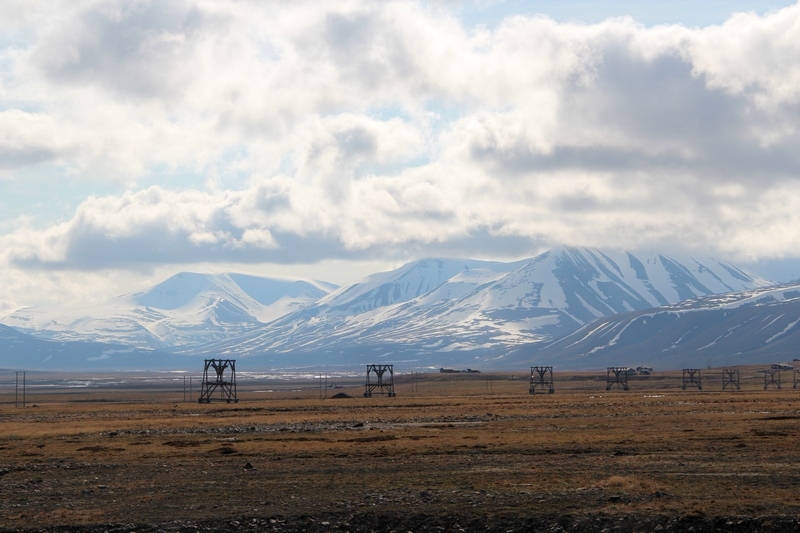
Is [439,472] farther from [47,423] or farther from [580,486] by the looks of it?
[47,423]

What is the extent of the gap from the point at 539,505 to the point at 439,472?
807cm

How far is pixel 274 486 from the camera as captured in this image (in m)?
38.1

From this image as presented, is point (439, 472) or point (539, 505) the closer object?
point (539, 505)

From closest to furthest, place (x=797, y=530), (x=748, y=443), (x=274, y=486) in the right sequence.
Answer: (x=797, y=530) < (x=274, y=486) < (x=748, y=443)

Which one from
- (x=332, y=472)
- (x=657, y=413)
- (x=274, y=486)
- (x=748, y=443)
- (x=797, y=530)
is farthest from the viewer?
(x=657, y=413)

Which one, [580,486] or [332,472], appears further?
[332,472]

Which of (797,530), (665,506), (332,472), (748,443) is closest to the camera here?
(797,530)

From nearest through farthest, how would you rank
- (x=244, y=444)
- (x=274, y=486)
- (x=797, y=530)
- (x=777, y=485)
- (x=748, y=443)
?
(x=797, y=530) → (x=777, y=485) → (x=274, y=486) → (x=748, y=443) → (x=244, y=444)

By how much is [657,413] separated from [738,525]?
4784cm

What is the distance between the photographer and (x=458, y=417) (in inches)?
3086

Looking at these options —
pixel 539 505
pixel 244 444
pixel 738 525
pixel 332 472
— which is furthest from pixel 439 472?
pixel 244 444

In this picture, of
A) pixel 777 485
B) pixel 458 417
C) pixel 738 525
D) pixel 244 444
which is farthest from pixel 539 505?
pixel 458 417

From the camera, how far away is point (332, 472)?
4141cm

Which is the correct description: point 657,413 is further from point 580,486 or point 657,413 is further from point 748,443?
→ point 580,486
